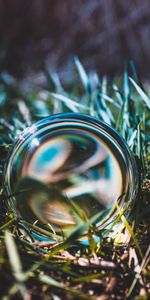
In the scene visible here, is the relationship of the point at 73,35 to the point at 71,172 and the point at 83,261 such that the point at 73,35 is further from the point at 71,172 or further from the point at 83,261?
the point at 83,261

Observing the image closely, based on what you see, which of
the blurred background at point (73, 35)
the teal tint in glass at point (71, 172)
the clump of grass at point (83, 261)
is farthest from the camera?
the blurred background at point (73, 35)

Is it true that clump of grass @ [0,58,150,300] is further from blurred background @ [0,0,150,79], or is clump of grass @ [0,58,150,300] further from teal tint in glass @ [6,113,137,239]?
blurred background @ [0,0,150,79]

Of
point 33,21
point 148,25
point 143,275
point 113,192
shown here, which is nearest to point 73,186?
point 113,192

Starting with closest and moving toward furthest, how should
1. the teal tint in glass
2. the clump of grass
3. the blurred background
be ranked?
the clump of grass < the teal tint in glass < the blurred background

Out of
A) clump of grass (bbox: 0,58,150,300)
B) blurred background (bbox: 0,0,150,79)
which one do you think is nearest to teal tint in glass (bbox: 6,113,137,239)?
clump of grass (bbox: 0,58,150,300)

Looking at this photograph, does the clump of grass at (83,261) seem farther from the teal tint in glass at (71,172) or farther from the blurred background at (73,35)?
the blurred background at (73,35)

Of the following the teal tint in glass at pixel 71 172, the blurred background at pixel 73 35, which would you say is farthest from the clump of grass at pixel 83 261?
the blurred background at pixel 73 35
